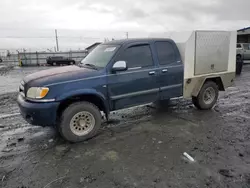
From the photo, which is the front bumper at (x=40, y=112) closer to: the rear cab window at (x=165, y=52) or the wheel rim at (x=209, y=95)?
the rear cab window at (x=165, y=52)

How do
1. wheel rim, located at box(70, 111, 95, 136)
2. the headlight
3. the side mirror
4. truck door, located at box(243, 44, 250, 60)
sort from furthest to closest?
truck door, located at box(243, 44, 250, 60), the side mirror, wheel rim, located at box(70, 111, 95, 136), the headlight

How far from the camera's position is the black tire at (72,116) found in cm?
447

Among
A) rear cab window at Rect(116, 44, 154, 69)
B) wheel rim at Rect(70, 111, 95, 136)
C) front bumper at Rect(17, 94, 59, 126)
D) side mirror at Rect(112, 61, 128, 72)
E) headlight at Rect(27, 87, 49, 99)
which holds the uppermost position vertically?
rear cab window at Rect(116, 44, 154, 69)

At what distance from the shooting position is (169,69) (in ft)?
18.7

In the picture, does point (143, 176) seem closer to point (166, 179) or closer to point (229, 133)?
point (166, 179)

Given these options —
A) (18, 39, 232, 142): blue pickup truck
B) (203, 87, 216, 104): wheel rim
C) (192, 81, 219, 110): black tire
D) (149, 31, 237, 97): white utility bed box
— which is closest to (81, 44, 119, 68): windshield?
(18, 39, 232, 142): blue pickup truck

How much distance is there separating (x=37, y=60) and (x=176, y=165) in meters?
37.4

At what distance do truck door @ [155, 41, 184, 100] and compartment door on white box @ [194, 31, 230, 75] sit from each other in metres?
0.60

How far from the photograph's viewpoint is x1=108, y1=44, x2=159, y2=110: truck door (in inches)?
197

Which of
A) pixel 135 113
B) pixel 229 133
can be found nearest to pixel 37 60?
pixel 135 113

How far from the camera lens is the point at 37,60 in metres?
37.3

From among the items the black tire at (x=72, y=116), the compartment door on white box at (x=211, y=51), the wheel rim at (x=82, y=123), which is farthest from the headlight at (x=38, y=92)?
the compartment door on white box at (x=211, y=51)

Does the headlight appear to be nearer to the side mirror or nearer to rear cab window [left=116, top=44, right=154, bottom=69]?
the side mirror

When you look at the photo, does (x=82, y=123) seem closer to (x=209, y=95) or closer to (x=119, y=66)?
(x=119, y=66)
